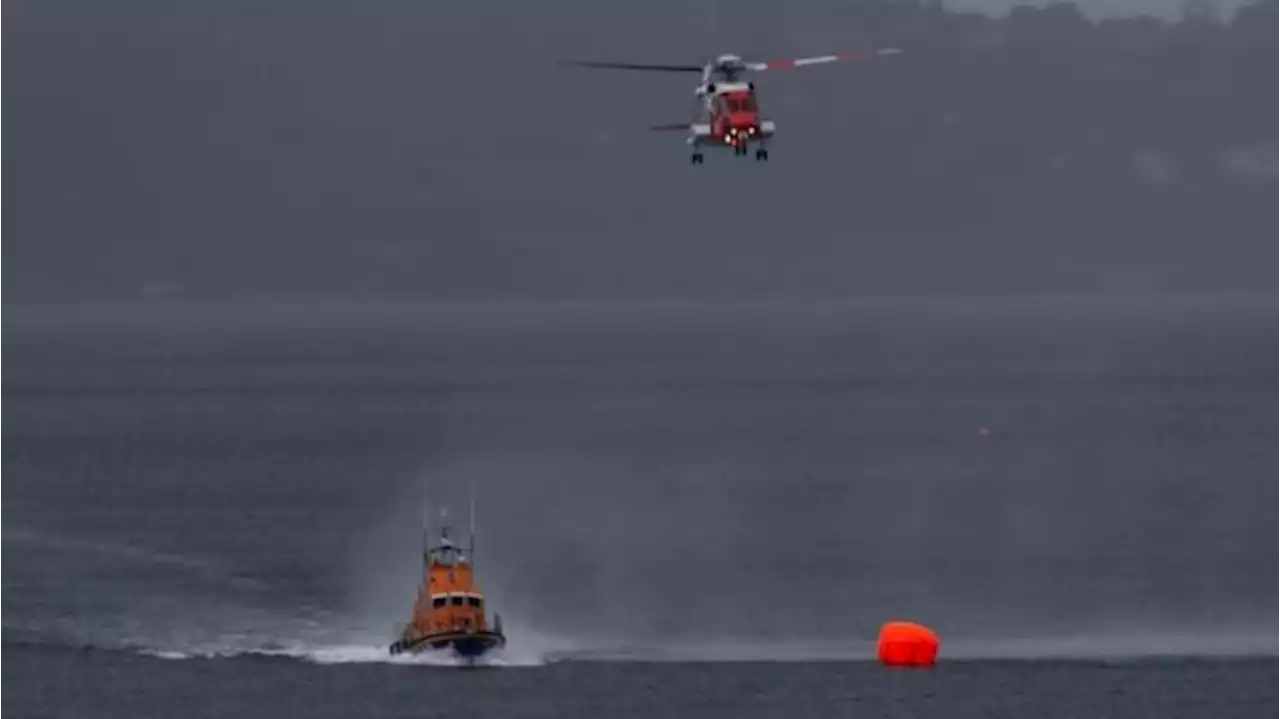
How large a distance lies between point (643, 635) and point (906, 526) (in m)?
48.7

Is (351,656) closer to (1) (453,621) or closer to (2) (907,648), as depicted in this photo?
(1) (453,621)

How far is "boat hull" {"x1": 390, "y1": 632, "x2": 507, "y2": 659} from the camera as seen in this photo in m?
97.8

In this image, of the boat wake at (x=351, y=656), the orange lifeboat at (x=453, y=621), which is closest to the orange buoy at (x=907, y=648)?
the boat wake at (x=351, y=656)

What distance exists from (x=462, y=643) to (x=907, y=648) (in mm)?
18649

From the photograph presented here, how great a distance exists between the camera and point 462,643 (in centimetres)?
9794

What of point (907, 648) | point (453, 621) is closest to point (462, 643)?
point (453, 621)

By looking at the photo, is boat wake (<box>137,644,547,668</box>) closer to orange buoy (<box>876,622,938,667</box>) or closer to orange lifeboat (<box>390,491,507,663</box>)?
orange lifeboat (<box>390,491,507,663</box>)

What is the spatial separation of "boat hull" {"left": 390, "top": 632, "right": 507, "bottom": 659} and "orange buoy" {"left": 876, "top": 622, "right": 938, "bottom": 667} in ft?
53.2

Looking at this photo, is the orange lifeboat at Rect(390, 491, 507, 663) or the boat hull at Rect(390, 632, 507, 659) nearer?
the boat hull at Rect(390, 632, 507, 659)

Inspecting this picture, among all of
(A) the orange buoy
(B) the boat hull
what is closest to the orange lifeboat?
(B) the boat hull

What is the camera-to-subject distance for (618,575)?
131375 millimetres

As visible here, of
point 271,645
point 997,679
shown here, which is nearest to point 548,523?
point 271,645

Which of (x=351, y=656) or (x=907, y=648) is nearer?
(x=907, y=648)

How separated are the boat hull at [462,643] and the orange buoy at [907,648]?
1623 cm
